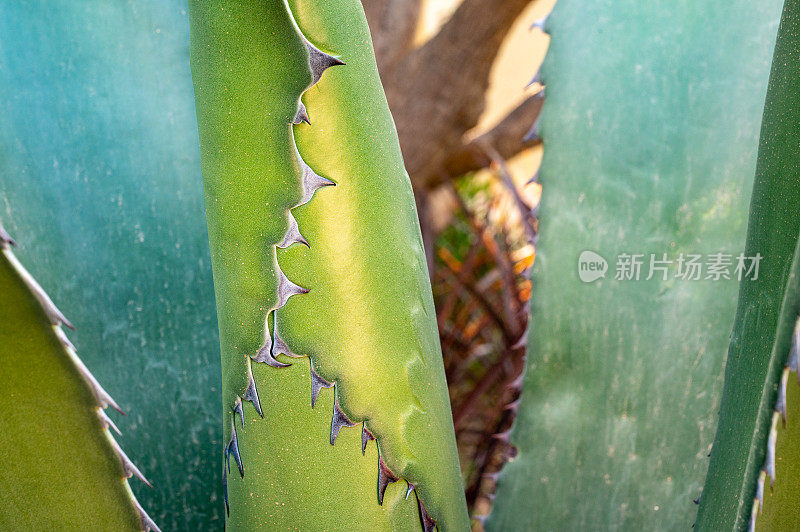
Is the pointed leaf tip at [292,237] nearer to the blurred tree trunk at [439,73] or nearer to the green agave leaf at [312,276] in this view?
the green agave leaf at [312,276]

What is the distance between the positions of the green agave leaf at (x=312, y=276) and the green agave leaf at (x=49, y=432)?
0.04 meters

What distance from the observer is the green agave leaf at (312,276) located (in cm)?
24

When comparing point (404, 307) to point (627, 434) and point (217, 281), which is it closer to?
point (217, 281)

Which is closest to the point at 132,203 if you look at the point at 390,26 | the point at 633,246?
the point at 633,246

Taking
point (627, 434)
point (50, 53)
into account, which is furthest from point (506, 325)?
point (50, 53)

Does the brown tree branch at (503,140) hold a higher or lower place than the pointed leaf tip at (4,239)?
lower

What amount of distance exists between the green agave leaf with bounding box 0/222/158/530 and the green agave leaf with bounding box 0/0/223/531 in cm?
9

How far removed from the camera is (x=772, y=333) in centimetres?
25

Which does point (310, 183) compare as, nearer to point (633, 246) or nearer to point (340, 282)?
point (340, 282)

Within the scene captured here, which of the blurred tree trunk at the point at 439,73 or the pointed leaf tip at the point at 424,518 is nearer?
the pointed leaf tip at the point at 424,518

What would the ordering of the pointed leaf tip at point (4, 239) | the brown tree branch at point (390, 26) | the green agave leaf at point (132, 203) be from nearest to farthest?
the pointed leaf tip at point (4, 239), the green agave leaf at point (132, 203), the brown tree branch at point (390, 26)

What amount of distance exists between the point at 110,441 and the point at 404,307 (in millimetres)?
118

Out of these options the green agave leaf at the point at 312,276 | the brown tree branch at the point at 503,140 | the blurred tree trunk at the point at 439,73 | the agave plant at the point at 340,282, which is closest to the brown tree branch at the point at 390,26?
the blurred tree trunk at the point at 439,73

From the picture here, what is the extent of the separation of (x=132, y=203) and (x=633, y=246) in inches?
10.5
